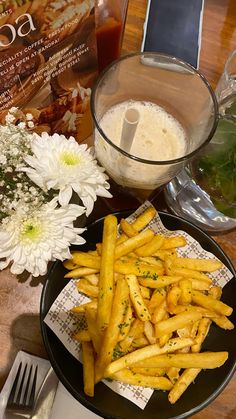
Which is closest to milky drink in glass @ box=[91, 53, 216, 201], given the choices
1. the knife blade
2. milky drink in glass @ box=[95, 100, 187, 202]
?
milky drink in glass @ box=[95, 100, 187, 202]

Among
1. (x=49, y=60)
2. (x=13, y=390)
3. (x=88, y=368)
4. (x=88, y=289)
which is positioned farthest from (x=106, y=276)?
(x=49, y=60)

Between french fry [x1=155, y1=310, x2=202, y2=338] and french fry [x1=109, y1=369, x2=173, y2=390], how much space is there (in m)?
0.08

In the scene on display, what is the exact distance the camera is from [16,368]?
3.03 feet

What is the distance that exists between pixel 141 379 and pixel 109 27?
69 centimetres

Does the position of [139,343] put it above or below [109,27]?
below

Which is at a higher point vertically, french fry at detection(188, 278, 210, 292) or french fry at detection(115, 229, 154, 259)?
french fry at detection(115, 229, 154, 259)

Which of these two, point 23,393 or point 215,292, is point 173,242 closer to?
point 215,292

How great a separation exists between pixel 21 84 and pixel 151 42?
0.50m

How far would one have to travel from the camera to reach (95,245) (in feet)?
3.29

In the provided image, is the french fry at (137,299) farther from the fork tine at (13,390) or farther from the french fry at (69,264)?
the fork tine at (13,390)

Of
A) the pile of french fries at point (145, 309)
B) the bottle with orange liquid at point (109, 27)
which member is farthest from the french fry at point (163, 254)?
the bottle with orange liquid at point (109, 27)

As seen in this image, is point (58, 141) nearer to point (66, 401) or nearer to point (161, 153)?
point (161, 153)

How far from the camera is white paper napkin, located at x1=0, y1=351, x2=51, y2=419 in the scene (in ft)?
2.91

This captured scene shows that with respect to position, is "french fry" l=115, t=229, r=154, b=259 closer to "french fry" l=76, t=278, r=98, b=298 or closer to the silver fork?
"french fry" l=76, t=278, r=98, b=298
